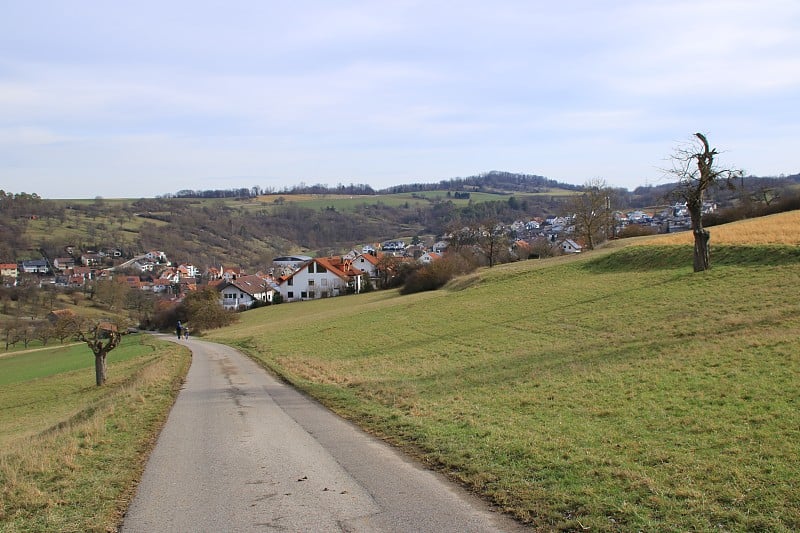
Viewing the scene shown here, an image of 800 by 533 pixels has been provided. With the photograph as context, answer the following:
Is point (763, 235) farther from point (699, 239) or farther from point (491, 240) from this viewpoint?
point (491, 240)

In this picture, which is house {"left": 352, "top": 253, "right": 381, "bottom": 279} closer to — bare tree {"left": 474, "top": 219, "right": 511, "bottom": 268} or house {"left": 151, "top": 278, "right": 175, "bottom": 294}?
bare tree {"left": 474, "top": 219, "right": 511, "bottom": 268}

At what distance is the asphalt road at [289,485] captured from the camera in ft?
23.3

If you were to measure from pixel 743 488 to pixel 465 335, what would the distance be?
75.1 ft

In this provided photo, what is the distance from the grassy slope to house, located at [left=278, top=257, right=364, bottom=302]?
212 feet

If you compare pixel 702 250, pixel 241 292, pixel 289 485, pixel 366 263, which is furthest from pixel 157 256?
pixel 289 485

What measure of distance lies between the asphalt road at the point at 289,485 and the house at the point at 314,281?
87.1 meters

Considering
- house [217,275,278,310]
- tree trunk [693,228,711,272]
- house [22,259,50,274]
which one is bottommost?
house [217,275,278,310]

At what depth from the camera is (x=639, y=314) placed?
88.5 feet

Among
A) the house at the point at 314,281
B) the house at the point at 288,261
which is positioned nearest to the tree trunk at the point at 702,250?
the house at the point at 314,281

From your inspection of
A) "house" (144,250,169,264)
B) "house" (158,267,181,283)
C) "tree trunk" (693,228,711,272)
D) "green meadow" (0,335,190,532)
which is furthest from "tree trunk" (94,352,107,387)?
"house" (144,250,169,264)

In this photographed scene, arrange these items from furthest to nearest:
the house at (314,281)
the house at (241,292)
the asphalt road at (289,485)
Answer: the house at (241,292) < the house at (314,281) < the asphalt road at (289,485)

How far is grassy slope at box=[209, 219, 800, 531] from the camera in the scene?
24.3 feet

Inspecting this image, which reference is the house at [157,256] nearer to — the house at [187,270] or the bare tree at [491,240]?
the house at [187,270]

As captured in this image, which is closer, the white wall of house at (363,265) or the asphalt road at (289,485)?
the asphalt road at (289,485)
